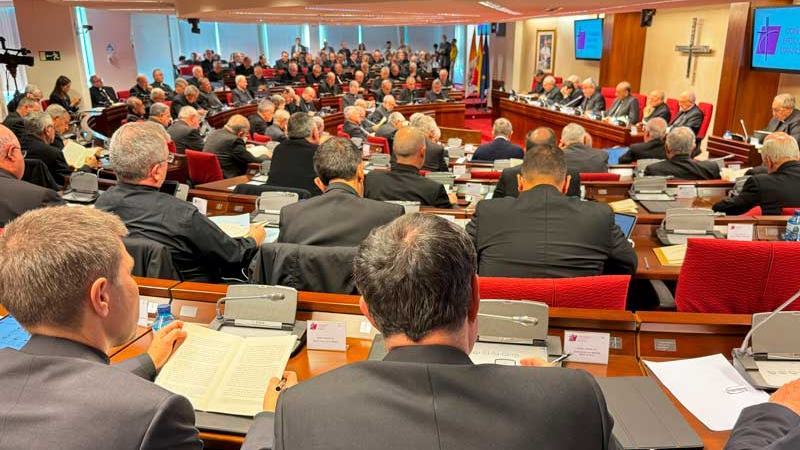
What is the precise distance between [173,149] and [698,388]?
5.84 meters

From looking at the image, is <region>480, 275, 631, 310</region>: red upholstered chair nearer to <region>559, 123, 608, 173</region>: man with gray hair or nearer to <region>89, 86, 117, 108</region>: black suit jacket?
<region>559, 123, 608, 173</region>: man with gray hair

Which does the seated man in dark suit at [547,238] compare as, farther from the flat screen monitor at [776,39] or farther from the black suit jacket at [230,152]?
the flat screen monitor at [776,39]

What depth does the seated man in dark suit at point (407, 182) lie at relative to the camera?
12.8 ft

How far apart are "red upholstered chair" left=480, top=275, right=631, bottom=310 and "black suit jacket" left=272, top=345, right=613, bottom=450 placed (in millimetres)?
857

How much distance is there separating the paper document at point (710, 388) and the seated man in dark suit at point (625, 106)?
7.41 m

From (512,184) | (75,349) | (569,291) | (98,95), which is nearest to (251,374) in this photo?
(75,349)

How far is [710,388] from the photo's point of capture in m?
1.62

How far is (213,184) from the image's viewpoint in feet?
15.8

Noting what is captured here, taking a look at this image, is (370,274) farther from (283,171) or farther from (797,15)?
(797,15)

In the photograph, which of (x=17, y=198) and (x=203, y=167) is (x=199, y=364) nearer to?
(x=17, y=198)

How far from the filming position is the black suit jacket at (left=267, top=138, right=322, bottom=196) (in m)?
4.80

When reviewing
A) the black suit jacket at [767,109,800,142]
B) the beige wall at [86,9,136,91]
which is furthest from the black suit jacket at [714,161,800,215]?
the beige wall at [86,9,136,91]

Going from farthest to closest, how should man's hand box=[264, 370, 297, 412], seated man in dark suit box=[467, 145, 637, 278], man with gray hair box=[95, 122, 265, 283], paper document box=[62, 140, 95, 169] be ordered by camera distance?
paper document box=[62, 140, 95, 169] → man with gray hair box=[95, 122, 265, 283] → seated man in dark suit box=[467, 145, 637, 278] → man's hand box=[264, 370, 297, 412]

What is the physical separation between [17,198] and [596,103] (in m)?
8.57
